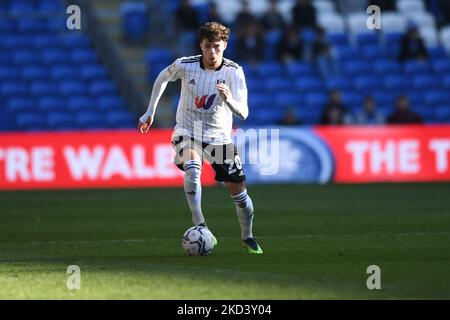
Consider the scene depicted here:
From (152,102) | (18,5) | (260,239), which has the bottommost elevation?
(260,239)

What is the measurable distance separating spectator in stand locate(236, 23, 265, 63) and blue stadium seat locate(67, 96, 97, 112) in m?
3.58

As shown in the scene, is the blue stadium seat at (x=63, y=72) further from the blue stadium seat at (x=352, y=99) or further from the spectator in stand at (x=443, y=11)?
the spectator in stand at (x=443, y=11)

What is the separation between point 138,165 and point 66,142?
145 cm

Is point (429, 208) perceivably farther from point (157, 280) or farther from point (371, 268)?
point (157, 280)

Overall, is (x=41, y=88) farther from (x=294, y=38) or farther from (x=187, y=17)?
(x=294, y=38)

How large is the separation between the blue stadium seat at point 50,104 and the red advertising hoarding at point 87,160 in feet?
10.2

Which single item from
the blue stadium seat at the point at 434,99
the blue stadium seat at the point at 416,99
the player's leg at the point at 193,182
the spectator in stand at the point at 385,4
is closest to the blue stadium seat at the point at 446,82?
the blue stadium seat at the point at 434,99

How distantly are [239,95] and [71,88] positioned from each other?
15.1 metres

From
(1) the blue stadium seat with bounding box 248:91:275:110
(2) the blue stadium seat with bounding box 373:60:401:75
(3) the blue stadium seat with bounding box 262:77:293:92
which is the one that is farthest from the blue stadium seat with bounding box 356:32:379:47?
(1) the blue stadium seat with bounding box 248:91:275:110

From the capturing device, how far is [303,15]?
88.3ft

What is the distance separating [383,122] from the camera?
25328mm
